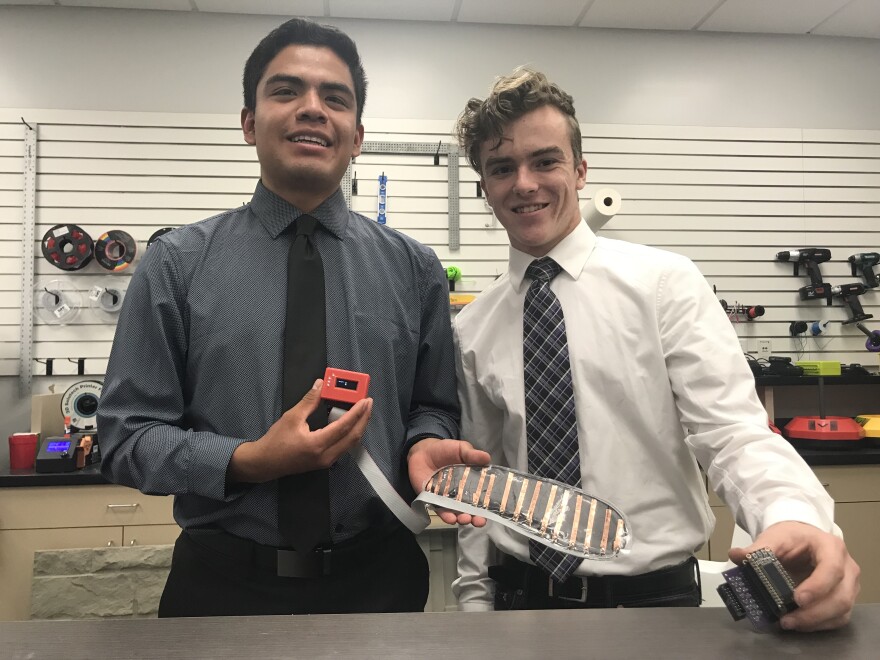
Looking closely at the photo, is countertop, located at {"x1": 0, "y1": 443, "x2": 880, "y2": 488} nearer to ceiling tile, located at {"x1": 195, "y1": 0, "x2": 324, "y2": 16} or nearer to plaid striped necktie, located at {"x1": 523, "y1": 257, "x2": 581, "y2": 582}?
plaid striped necktie, located at {"x1": 523, "y1": 257, "x2": 581, "y2": 582}

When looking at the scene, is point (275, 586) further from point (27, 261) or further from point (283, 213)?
point (27, 261)

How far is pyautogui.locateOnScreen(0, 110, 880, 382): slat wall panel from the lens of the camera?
3418 mm

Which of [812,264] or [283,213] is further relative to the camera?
[812,264]

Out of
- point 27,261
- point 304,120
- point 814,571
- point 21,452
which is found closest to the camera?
point 814,571

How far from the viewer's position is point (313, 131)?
1.32 metres

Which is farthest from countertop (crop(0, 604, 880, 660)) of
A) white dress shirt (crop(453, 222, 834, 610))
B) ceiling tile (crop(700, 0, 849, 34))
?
ceiling tile (crop(700, 0, 849, 34))

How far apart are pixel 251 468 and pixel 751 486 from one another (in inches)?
36.5

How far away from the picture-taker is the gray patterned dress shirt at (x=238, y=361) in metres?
1.21

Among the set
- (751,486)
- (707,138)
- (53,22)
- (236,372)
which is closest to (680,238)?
(707,138)

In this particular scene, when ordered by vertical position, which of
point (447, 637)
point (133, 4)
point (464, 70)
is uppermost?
point (133, 4)

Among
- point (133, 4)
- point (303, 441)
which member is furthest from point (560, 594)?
point (133, 4)

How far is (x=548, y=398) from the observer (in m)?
1.38

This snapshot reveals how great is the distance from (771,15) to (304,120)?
12.3 feet

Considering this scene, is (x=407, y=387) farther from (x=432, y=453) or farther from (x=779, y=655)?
(x=779, y=655)
